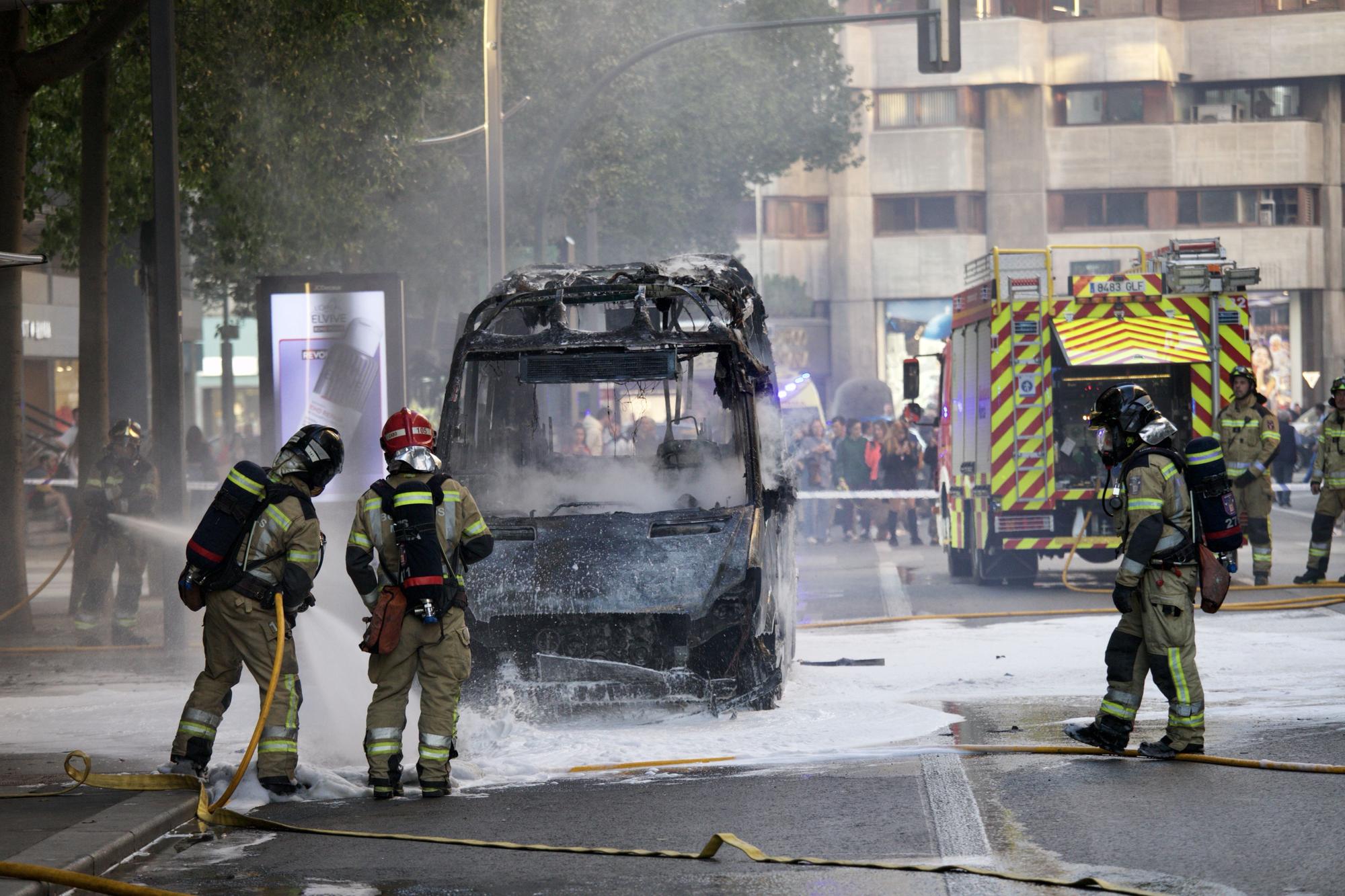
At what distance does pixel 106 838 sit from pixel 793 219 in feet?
162

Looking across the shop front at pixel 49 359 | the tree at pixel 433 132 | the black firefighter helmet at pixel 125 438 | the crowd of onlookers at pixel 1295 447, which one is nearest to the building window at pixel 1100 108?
the tree at pixel 433 132

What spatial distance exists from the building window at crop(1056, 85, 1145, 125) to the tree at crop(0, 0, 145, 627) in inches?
1605

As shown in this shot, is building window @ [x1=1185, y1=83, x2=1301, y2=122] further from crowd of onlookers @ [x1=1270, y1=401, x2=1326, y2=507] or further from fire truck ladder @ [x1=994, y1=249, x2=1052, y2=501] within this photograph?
fire truck ladder @ [x1=994, y1=249, x2=1052, y2=501]

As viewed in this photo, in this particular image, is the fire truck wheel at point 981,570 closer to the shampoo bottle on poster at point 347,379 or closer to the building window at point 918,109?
the shampoo bottle on poster at point 347,379

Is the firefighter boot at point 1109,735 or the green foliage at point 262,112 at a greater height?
the green foliage at point 262,112

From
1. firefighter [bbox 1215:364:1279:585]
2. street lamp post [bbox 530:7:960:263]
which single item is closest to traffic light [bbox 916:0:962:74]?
street lamp post [bbox 530:7:960:263]

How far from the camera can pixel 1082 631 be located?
12812mm

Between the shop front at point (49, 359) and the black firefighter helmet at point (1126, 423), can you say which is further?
the shop front at point (49, 359)

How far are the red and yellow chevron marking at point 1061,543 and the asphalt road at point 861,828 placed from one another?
23.3 feet

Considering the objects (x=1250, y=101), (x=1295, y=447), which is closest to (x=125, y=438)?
(x=1295, y=447)

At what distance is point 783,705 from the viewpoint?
9.61m

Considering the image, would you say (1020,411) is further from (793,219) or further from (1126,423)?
(793,219)

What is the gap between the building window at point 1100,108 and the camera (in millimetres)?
51406

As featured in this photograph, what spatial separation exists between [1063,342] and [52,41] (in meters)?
10.3
